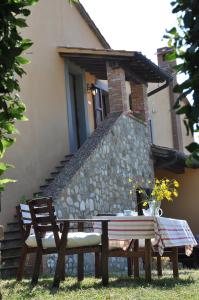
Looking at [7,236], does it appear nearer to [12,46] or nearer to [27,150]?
[27,150]

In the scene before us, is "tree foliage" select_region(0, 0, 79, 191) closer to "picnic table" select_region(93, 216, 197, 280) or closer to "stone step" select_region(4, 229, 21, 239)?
"picnic table" select_region(93, 216, 197, 280)

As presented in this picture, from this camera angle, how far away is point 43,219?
20.0 ft

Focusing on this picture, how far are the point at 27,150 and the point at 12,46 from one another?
794 centimetres

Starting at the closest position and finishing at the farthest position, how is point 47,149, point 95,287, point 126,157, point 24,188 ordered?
1. point 95,287
2. point 24,188
3. point 47,149
4. point 126,157

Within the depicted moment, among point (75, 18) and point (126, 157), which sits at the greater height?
point (75, 18)

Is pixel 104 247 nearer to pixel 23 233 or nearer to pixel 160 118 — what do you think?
pixel 23 233

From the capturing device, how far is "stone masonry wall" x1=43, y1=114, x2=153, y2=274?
940 centimetres

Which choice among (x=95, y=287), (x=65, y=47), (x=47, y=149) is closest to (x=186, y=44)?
(x=95, y=287)

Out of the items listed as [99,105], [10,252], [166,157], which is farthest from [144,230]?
[99,105]

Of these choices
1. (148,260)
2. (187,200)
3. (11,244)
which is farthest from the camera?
(187,200)

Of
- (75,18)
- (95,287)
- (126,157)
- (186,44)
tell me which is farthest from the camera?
(75,18)

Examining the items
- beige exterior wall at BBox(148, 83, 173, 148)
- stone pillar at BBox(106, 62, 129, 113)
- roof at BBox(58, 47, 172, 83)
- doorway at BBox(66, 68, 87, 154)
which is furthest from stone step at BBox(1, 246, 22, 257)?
beige exterior wall at BBox(148, 83, 173, 148)

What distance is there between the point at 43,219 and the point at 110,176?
5402mm

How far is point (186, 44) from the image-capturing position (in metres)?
2.67
